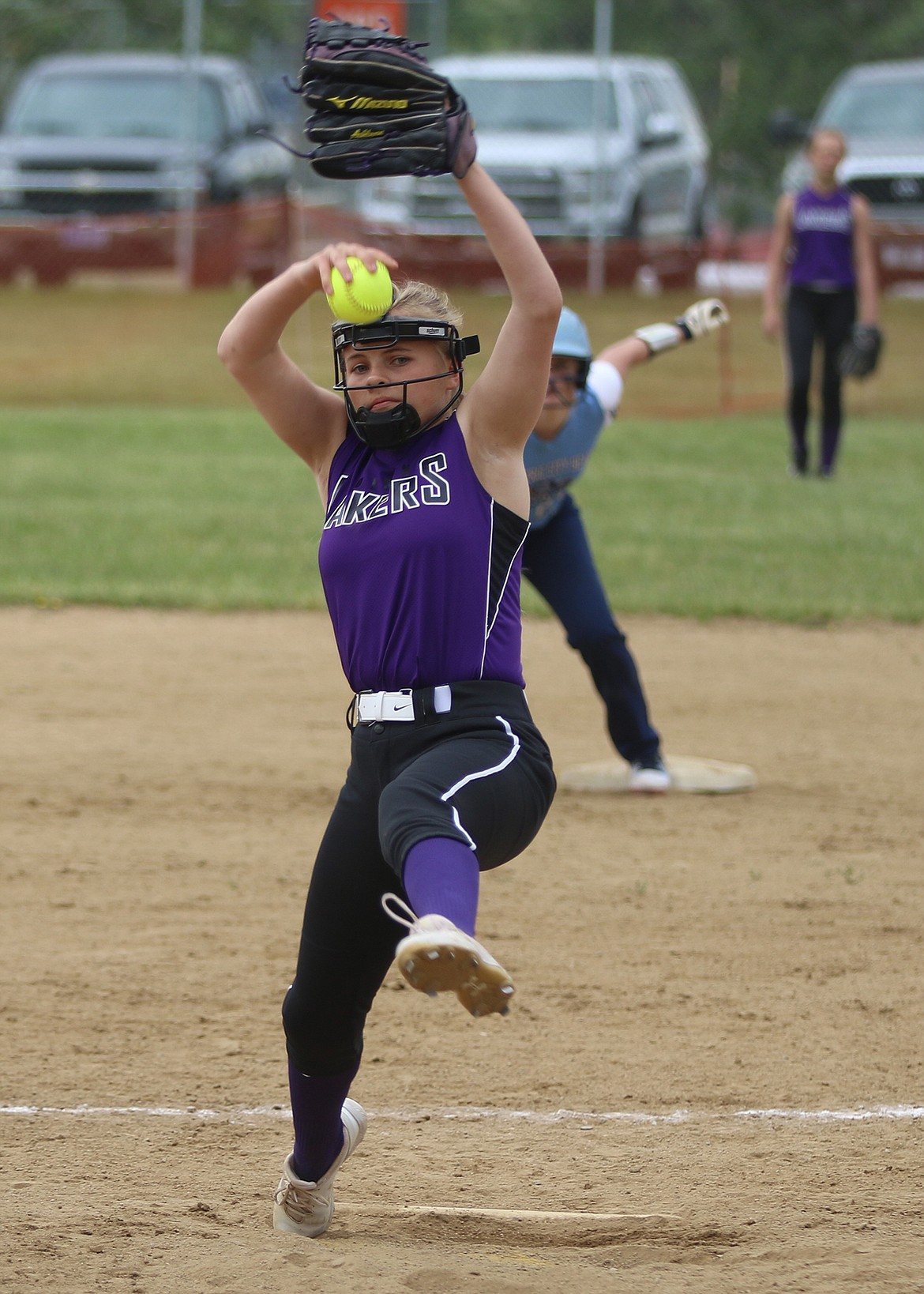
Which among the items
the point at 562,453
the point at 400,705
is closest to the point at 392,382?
the point at 400,705

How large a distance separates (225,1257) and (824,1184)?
131 cm

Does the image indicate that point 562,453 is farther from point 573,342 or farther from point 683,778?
point 683,778

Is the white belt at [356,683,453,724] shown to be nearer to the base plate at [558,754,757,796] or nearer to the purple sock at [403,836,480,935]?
the purple sock at [403,836,480,935]

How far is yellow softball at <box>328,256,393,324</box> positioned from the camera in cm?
334

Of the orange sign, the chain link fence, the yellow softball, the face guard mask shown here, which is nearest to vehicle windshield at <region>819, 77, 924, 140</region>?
the chain link fence

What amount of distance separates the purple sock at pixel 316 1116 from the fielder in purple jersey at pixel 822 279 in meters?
9.91

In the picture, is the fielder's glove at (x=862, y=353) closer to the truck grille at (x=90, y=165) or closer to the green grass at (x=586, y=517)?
the green grass at (x=586, y=517)

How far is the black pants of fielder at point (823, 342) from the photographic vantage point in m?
12.8

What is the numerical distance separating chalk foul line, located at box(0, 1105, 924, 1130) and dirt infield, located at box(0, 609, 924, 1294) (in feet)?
0.04

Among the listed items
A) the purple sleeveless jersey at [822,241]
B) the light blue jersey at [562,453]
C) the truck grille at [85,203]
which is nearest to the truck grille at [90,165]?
the truck grille at [85,203]

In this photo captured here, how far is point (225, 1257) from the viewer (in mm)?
3363

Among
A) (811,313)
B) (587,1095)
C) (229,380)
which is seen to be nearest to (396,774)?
(587,1095)

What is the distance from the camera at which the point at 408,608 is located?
133 inches

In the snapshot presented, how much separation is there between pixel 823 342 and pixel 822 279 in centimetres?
55
